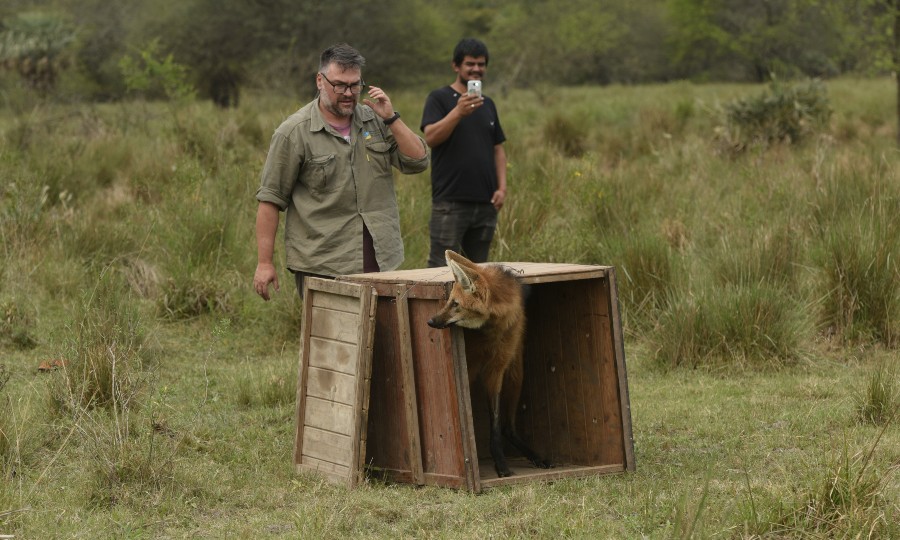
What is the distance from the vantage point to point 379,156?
570cm

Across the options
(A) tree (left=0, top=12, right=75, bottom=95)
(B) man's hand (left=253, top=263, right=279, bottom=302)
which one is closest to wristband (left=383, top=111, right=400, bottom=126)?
(B) man's hand (left=253, top=263, right=279, bottom=302)

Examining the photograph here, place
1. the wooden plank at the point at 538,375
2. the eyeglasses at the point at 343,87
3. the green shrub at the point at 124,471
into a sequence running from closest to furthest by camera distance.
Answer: the green shrub at the point at 124,471 < the eyeglasses at the point at 343,87 < the wooden plank at the point at 538,375

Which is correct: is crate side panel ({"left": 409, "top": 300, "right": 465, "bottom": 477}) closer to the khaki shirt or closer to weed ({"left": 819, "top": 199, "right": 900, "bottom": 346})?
the khaki shirt

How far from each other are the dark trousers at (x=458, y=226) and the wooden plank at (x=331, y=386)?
7.13 ft

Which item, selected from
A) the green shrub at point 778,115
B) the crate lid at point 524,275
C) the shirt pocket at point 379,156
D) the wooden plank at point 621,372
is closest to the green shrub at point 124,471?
the crate lid at point 524,275

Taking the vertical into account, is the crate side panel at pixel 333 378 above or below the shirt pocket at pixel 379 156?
below

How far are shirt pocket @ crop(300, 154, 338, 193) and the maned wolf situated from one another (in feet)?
3.25

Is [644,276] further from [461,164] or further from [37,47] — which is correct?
[37,47]

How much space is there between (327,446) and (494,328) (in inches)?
37.3

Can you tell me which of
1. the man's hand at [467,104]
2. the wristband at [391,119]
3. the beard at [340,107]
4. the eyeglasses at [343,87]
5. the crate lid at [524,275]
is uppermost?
the man's hand at [467,104]

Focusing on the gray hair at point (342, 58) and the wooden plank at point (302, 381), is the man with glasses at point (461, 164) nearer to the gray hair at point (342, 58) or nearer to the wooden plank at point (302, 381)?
the gray hair at point (342, 58)

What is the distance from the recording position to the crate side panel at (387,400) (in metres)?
5.04

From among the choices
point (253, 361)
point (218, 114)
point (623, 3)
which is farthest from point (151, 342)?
point (623, 3)

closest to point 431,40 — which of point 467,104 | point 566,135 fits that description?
point 566,135
